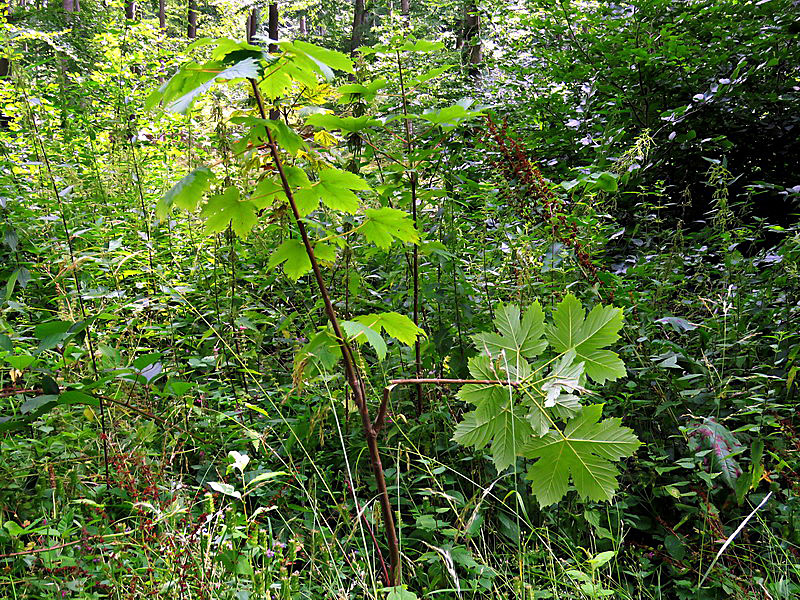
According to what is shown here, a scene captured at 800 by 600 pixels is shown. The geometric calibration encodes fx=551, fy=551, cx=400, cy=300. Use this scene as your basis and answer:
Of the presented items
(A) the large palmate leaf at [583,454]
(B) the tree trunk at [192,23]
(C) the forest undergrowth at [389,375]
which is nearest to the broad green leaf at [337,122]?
(C) the forest undergrowth at [389,375]

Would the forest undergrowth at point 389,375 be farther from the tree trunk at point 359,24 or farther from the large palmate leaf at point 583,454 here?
the tree trunk at point 359,24

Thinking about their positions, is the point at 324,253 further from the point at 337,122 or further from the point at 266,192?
the point at 337,122

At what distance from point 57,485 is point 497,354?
1583mm

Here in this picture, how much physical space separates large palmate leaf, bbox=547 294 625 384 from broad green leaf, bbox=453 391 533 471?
0.20 meters

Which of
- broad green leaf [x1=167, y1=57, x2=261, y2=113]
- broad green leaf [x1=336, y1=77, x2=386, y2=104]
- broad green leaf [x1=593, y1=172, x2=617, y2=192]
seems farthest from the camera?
broad green leaf [x1=593, y1=172, x2=617, y2=192]

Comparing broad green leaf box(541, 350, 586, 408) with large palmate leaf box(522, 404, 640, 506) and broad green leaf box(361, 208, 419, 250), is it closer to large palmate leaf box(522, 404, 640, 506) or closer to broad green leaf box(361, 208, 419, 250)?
large palmate leaf box(522, 404, 640, 506)

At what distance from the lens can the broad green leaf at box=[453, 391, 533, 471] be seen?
3.68ft

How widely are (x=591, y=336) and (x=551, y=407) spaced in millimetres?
199

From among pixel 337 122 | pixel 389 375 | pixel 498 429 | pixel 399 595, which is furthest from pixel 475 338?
pixel 389 375

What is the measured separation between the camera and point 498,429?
1.14 meters

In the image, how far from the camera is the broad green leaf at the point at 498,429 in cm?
112

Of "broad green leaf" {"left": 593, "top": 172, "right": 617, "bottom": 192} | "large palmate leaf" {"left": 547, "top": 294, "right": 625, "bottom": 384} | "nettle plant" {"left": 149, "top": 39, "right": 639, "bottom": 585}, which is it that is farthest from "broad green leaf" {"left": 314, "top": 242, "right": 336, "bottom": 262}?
"broad green leaf" {"left": 593, "top": 172, "right": 617, "bottom": 192}

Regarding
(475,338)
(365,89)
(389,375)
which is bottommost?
(389,375)

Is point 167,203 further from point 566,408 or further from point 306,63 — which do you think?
point 566,408
